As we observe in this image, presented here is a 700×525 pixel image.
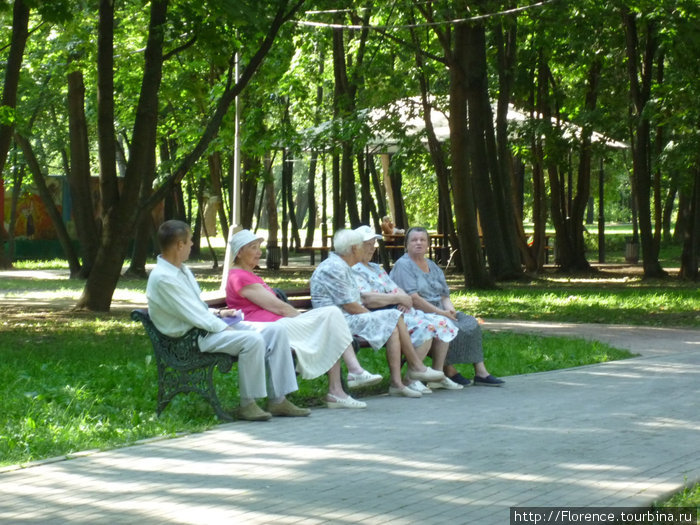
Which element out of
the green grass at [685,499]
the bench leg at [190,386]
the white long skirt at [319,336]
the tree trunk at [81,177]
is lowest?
the green grass at [685,499]

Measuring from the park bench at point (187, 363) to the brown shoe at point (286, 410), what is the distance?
319mm

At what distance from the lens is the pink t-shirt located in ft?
30.0

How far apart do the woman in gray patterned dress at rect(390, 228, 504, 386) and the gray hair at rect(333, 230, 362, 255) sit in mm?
759

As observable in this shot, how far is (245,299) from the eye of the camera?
920 cm

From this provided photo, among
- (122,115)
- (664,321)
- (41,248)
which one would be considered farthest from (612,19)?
(41,248)

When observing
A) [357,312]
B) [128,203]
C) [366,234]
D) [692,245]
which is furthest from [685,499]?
[692,245]

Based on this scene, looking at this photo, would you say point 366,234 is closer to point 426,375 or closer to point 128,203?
point 426,375

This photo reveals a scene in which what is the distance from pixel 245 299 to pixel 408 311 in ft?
5.14

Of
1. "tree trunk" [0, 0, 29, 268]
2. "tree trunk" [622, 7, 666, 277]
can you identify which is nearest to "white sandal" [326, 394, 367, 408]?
"tree trunk" [0, 0, 29, 268]

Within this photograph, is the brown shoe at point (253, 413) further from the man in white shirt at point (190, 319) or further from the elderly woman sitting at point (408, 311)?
the elderly woman sitting at point (408, 311)

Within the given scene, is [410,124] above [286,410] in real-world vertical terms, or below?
above

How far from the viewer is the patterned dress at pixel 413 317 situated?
987 centimetres

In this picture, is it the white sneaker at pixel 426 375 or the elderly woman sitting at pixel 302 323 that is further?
the white sneaker at pixel 426 375

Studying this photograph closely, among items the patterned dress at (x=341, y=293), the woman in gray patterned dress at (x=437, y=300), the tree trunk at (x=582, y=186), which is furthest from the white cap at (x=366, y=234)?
the tree trunk at (x=582, y=186)
